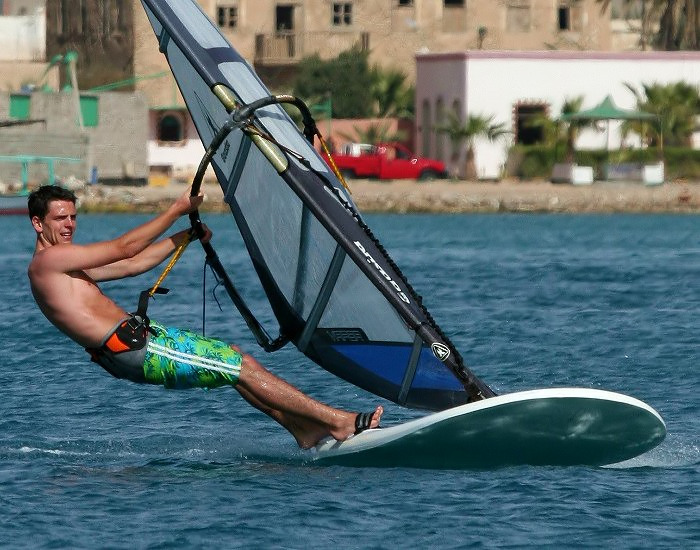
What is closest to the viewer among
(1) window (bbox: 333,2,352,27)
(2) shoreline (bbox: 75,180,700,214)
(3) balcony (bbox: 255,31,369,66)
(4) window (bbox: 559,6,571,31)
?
(2) shoreline (bbox: 75,180,700,214)

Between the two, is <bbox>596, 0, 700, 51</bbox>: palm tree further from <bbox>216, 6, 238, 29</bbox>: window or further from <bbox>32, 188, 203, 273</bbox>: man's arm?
<bbox>32, 188, 203, 273</bbox>: man's arm

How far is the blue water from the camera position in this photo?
9484 mm

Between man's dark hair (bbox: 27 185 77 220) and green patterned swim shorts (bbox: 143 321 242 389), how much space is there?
40.9 inches

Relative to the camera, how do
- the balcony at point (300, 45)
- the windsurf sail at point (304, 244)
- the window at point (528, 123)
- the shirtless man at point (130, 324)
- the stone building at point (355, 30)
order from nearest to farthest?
the shirtless man at point (130, 324) < the windsurf sail at point (304, 244) < the window at point (528, 123) < the balcony at point (300, 45) < the stone building at point (355, 30)

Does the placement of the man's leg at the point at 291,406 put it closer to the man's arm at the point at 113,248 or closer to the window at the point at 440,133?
the man's arm at the point at 113,248

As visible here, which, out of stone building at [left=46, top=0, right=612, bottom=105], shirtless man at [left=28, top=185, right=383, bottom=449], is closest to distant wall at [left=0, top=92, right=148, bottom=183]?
stone building at [left=46, top=0, right=612, bottom=105]

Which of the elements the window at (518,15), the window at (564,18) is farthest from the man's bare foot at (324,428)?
the window at (564,18)

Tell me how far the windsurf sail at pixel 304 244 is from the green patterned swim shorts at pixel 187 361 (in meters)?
0.83

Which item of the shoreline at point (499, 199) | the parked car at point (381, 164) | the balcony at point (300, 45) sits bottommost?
the shoreline at point (499, 199)

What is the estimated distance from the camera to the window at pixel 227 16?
6250cm

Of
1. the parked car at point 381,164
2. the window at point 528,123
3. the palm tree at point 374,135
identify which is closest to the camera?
the parked car at point 381,164

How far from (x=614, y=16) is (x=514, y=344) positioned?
81694 millimetres

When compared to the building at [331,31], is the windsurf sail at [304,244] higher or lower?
lower

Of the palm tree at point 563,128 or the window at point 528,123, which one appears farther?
the window at point 528,123
